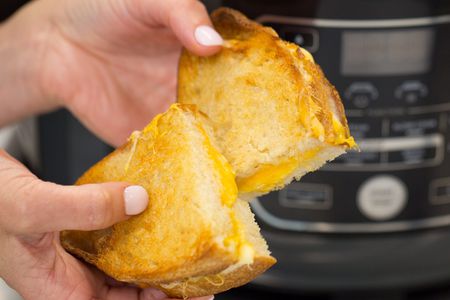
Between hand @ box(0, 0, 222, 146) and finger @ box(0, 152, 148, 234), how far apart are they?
9.9 inches

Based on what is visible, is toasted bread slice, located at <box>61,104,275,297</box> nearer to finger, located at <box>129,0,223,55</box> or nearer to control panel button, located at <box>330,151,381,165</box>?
finger, located at <box>129,0,223,55</box>

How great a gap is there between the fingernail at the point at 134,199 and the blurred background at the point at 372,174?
0.74 feet

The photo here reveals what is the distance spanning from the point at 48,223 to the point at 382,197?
0.35 m

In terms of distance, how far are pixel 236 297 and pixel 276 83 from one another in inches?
12.3

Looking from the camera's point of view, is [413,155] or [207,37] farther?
[413,155]

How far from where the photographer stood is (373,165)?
0.74 metres

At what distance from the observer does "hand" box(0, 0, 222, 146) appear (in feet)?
2.58

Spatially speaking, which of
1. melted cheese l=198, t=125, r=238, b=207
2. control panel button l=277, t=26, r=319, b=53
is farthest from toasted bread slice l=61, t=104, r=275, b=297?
control panel button l=277, t=26, r=319, b=53

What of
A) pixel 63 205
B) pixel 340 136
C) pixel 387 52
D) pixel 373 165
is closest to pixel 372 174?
pixel 373 165

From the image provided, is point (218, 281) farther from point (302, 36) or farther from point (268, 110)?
point (302, 36)

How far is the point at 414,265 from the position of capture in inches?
30.0

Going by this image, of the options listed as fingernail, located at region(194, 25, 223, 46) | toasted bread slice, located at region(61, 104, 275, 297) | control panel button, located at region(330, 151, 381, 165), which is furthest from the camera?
control panel button, located at region(330, 151, 381, 165)

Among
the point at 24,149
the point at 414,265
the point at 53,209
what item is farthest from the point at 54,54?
the point at 414,265

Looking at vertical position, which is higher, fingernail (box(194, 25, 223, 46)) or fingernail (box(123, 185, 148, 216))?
fingernail (box(194, 25, 223, 46))
